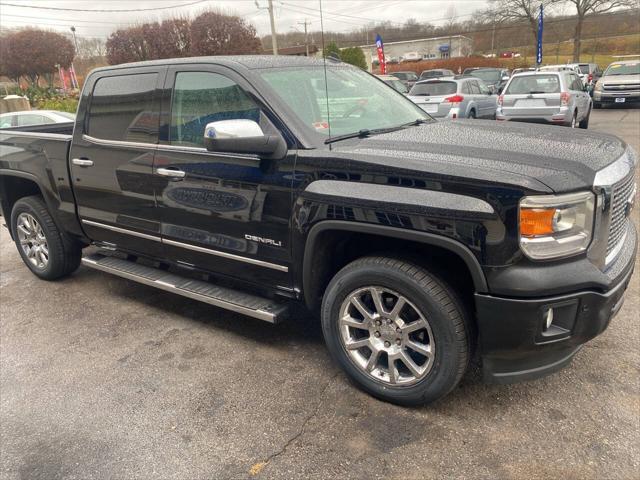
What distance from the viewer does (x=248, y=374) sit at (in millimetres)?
3221

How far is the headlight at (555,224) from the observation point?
7.29 feet

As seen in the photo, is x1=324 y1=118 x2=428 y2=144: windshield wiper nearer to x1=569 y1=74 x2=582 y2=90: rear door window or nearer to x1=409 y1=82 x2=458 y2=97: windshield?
x1=409 y1=82 x2=458 y2=97: windshield

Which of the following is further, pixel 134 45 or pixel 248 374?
pixel 134 45

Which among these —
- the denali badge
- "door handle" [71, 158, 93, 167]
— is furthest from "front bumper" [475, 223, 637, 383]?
"door handle" [71, 158, 93, 167]

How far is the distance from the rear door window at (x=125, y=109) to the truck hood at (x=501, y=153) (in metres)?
1.53

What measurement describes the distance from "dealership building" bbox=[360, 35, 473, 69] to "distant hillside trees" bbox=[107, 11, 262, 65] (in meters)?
37.1

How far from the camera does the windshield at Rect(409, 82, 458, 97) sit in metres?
11.8

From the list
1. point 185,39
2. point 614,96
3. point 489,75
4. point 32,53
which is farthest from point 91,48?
point 614,96

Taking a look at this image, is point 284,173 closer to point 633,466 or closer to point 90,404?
point 90,404

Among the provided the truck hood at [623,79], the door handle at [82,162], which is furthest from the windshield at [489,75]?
the door handle at [82,162]

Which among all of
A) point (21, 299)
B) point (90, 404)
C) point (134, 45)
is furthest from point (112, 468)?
point (134, 45)

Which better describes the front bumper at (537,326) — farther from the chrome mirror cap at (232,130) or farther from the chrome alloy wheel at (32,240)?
the chrome alloy wheel at (32,240)

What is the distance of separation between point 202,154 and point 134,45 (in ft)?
132

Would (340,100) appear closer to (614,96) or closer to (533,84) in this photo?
(533,84)
